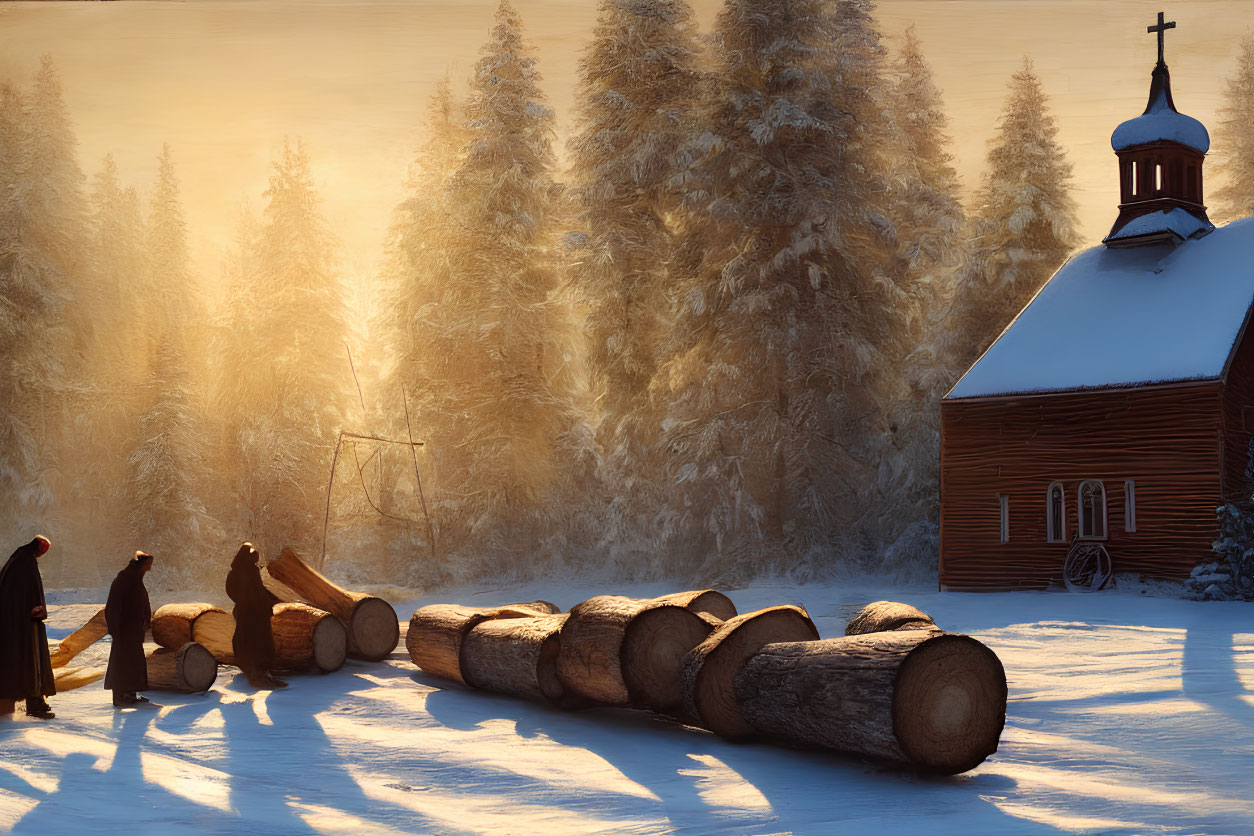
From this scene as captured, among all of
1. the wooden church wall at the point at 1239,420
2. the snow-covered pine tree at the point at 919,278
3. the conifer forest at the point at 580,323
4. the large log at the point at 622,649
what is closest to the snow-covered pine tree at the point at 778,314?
the conifer forest at the point at 580,323

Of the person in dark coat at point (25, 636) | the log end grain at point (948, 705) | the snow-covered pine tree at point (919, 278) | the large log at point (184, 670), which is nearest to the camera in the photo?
the log end grain at point (948, 705)

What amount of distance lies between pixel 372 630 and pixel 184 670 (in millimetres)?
2688

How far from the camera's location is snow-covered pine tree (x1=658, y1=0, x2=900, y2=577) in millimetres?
26781

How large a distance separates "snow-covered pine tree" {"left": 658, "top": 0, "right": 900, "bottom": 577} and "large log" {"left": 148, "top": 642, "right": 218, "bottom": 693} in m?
15.4

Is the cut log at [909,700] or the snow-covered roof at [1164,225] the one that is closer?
the cut log at [909,700]

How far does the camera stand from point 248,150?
38.0 meters

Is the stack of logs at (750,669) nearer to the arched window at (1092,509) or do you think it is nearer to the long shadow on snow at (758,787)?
the long shadow on snow at (758,787)

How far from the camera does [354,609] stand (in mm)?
14703

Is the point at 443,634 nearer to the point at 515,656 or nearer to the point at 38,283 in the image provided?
the point at 515,656

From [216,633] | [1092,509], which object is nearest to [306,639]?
[216,633]

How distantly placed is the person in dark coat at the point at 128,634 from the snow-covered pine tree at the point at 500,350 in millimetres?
18914

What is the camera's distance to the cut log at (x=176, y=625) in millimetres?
14094

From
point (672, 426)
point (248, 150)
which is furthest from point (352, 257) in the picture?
point (672, 426)

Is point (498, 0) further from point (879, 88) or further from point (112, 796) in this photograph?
point (112, 796)
